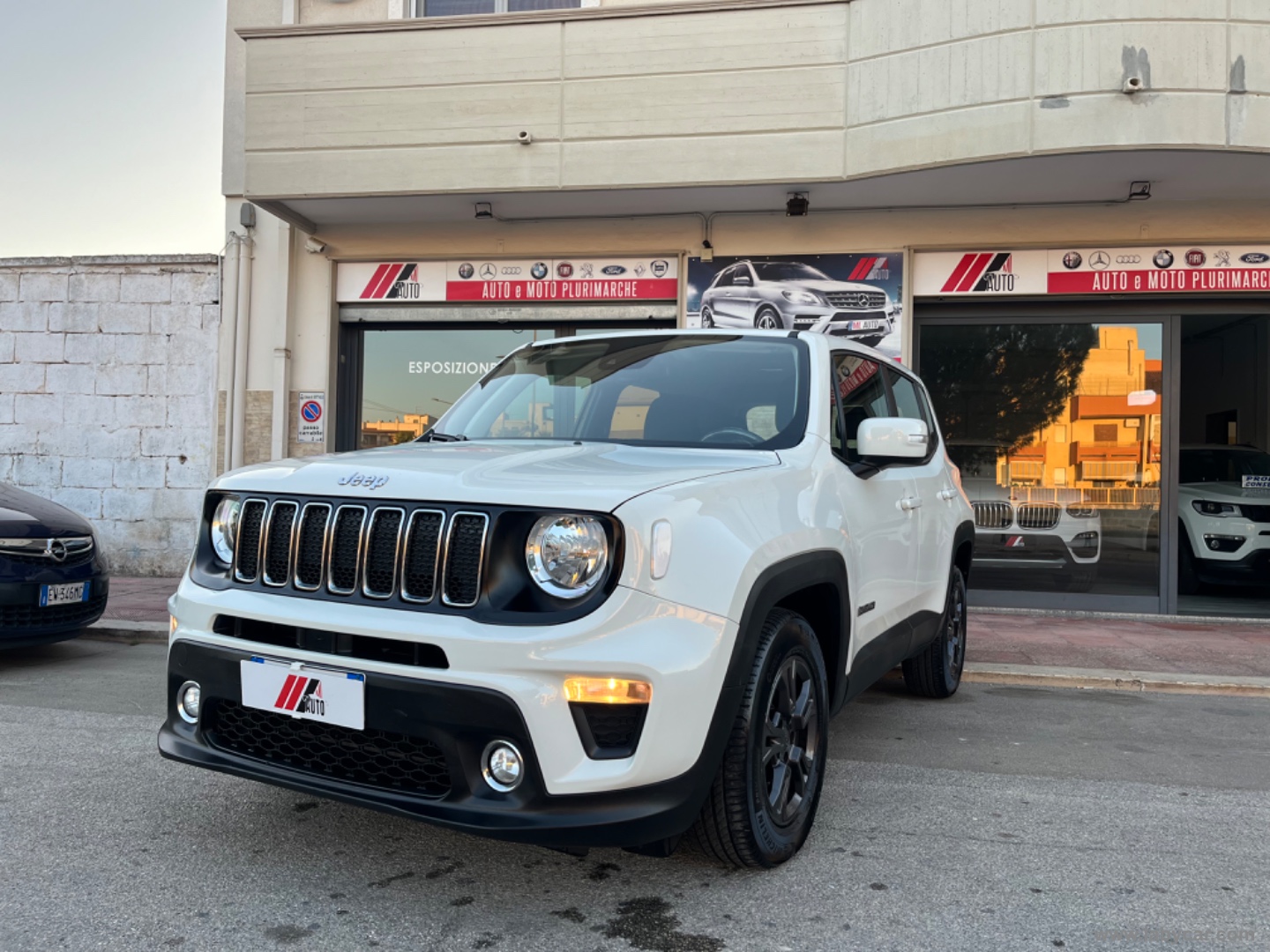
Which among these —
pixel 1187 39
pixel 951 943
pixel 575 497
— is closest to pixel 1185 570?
pixel 1187 39

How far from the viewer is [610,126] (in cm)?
909

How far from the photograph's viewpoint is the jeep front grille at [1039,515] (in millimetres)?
9852

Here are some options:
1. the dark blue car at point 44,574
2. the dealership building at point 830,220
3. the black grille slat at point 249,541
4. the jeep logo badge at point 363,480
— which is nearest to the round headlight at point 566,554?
the jeep logo badge at point 363,480

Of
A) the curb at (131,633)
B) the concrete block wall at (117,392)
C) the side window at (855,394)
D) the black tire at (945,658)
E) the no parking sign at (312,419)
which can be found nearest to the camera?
the side window at (855,394)

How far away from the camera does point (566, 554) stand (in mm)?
2527

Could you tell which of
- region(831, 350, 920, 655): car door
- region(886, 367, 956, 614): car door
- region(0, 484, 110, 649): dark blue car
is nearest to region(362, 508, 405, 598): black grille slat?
region(831, 350, 920, 655): car door

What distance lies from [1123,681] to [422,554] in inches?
213

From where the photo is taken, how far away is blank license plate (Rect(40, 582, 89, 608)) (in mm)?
6051

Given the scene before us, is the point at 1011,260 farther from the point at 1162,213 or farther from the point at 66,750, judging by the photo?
the point at 66,750

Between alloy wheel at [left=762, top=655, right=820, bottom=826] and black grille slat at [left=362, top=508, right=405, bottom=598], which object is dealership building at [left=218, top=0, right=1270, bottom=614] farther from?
black grille slat at [left=362, top=508, right=405, bottom=598]

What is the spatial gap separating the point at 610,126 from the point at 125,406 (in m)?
6.17

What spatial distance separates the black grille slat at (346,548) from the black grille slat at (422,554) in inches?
6.7

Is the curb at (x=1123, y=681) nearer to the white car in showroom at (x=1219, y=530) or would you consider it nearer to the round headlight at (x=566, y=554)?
the white car in showroom at (x=1219, y=530)

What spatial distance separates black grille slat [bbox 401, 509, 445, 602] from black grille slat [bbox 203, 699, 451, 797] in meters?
0.36
